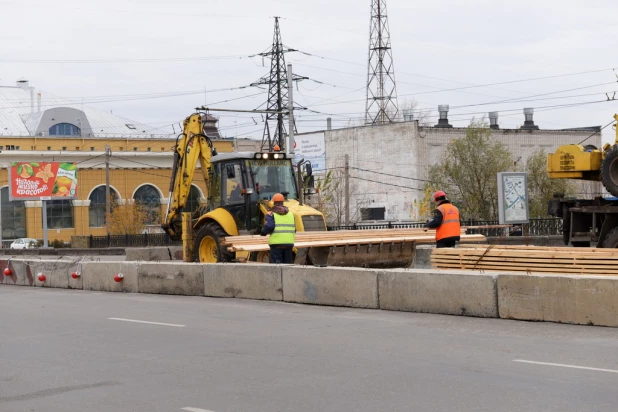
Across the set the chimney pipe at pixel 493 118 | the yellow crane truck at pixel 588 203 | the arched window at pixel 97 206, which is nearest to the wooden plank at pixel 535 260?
the yellow crane truck at pixel 588 203

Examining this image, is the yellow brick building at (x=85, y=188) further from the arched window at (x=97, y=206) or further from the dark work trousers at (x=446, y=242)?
the dark work trousers at (x=446, y=242)

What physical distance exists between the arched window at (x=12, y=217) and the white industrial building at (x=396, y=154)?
2601 centimetres

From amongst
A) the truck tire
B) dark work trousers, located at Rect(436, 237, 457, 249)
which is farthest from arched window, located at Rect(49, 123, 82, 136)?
dark work trousers, located at Rect(436, 237, 457, 249)

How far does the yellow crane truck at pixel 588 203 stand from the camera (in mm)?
21297

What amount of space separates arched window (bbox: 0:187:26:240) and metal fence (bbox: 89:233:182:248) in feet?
84.0

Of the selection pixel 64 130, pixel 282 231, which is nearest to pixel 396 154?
pixel 64 130

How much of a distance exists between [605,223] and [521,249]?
6.07 m

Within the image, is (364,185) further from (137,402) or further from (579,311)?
(137,402)

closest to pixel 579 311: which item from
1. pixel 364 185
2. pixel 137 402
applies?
pixel 137 402

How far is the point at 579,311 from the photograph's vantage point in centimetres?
1213

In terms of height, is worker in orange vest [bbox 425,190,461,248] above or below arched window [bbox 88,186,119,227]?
below

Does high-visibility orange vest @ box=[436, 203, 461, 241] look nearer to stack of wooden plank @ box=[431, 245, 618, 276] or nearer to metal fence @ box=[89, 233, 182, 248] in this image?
stack of wooden plank @ box=[431, 245, 618, 276]

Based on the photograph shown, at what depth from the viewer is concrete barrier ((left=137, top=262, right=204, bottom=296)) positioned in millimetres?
17859

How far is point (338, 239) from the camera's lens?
2112 cm
